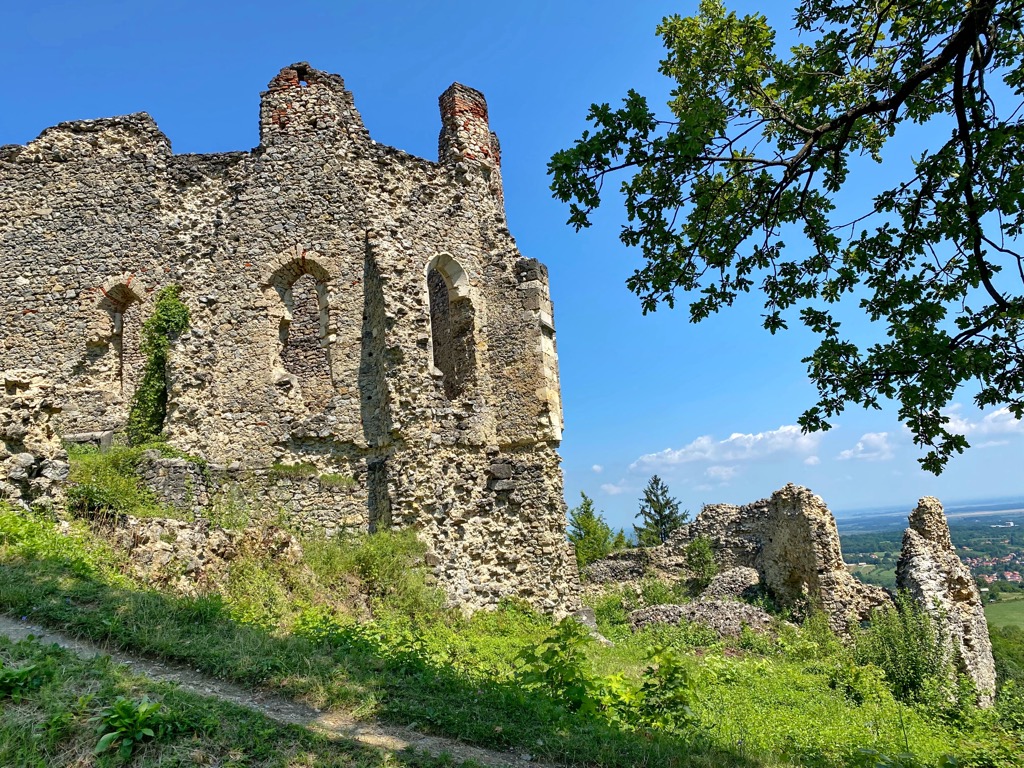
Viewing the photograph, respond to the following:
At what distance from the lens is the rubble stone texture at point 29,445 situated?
8.35 metres

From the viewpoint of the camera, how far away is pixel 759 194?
20.5 ft

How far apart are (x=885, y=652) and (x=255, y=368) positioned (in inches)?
499

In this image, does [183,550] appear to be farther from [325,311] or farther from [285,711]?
[325,311]

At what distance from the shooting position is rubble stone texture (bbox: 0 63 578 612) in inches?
479

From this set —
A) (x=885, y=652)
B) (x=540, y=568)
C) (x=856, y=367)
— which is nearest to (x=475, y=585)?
(x=540, y=568)

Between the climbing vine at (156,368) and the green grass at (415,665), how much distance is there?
4449 mm

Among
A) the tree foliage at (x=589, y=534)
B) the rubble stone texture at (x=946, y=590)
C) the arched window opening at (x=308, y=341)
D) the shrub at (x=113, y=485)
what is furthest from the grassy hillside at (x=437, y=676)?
the tree foliage at (x=589, y=534)

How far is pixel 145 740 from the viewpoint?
4.18m

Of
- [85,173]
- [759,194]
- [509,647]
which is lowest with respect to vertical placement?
[509,647]

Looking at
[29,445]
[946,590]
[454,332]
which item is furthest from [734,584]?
[29,445]

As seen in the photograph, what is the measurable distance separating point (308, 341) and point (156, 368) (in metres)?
2.90

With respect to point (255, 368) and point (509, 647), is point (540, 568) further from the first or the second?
point (255, 368)

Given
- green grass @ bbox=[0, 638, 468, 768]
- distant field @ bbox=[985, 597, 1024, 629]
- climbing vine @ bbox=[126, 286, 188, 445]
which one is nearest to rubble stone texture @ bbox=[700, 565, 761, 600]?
climbing vine @ bbox=[126, 286, 188, 445]

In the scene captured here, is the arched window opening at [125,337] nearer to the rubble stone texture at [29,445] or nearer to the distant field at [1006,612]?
the rubble stone texture at [29,445]
